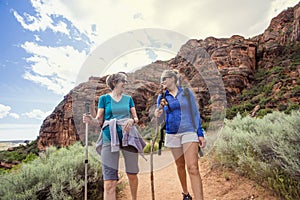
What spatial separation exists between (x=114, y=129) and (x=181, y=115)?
2.78 feet

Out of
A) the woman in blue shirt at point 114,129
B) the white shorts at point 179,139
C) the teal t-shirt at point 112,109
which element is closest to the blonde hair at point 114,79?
the woman in blue shirt at point 114,129

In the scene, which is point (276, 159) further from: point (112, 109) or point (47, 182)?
point (47, 182)

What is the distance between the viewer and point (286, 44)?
142 feet

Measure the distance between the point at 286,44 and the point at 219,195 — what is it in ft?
158

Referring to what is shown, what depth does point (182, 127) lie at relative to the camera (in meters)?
2.76

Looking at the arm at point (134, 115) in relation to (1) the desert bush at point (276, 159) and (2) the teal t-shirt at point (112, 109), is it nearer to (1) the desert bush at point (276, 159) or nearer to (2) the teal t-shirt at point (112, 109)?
(2) the teal t-shirt at point (112, 109)

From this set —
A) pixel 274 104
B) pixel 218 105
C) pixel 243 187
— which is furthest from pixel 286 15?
pixel 243 187

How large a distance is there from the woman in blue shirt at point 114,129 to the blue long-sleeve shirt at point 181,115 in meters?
0.46

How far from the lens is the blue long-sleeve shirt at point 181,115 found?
277 centimetres

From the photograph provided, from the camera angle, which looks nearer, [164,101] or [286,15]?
[164,101]

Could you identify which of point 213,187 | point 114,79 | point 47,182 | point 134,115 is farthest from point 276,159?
point 47,182

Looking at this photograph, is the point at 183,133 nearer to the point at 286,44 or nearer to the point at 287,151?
the point at 287,151

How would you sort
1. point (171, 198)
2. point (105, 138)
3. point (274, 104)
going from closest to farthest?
point (105, 138) < point (171, 198) < point (274, 104)

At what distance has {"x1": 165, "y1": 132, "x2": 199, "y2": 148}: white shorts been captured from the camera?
2697 mm
